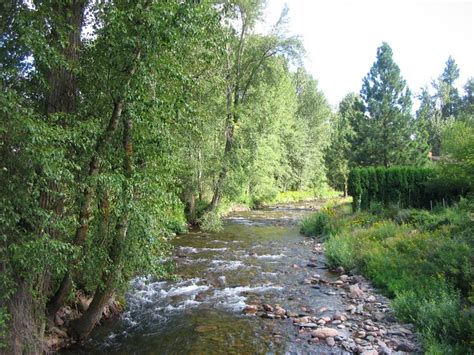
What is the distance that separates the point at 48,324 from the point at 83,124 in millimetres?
3679

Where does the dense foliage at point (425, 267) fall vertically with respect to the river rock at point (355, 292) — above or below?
above

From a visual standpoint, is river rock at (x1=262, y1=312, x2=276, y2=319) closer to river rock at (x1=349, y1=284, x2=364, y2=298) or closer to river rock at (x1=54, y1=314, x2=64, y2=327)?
river rock at (x1=349, y1=284, x2=364, y2=298)

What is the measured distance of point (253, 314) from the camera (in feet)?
26.6

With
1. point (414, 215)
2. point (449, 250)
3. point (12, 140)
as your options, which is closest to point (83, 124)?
point (12, 140)

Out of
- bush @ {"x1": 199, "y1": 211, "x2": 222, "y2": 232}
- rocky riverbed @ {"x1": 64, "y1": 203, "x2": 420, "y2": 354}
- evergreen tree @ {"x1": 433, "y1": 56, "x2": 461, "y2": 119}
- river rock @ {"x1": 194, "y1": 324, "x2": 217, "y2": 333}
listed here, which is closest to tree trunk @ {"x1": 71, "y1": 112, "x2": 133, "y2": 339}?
rocky riverbed @ {"x1": 64, "y1": 203, "x2": 420, "y2": 354}

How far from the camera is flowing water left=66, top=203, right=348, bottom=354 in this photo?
662cm

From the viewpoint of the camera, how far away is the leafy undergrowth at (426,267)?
6141 millimetres

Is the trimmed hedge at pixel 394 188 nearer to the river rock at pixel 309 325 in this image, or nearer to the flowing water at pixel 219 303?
the flowing water at pixel 219 303

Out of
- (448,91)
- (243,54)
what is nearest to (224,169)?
(243,54)

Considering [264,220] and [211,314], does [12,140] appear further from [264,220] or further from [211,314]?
[264,220]

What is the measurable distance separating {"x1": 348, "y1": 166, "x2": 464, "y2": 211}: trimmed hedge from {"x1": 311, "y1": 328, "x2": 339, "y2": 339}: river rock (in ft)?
45.8

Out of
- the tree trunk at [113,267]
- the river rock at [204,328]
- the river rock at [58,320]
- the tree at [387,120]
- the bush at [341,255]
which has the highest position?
the tree at [387,120]

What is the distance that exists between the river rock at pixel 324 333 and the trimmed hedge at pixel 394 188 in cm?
1396

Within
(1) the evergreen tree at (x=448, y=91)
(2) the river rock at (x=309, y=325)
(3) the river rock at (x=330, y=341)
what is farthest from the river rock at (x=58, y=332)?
(1) the evergreen tree at (x=448, y=91)
